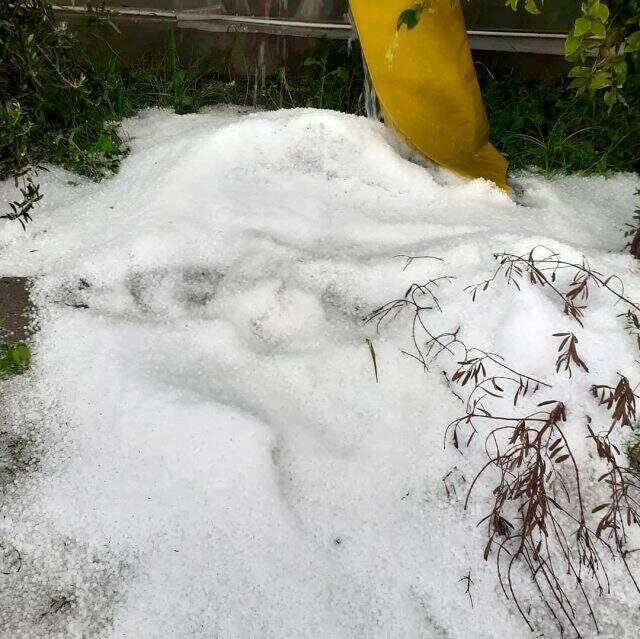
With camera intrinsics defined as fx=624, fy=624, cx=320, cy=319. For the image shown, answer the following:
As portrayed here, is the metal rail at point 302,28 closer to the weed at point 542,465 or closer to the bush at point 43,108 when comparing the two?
the bush at point 43,108

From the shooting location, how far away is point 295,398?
1.56m

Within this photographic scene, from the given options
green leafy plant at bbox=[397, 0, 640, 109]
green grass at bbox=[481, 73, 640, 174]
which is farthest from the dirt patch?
green grass at bbox=[481, 73, 640, 174]

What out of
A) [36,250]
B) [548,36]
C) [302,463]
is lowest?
[302,463]

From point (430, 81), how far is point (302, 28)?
2.60ft

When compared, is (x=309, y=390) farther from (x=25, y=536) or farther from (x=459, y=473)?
(x=25, y=536)

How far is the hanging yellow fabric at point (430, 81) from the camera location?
2057 mm

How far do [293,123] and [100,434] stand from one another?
4.08 feet

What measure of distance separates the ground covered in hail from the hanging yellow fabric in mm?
115

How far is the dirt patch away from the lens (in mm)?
1633

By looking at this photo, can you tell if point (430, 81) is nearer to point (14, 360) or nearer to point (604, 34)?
point (604, 34)

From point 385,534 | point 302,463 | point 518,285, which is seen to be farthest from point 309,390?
point 518,285

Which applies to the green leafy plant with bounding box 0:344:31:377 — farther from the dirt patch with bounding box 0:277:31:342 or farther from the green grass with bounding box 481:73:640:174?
the green grass with bounding box 481:73:640:174

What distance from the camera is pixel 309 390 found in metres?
1.57

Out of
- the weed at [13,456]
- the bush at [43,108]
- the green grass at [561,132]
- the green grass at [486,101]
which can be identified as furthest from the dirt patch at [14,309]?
the green grass at [561,132]
